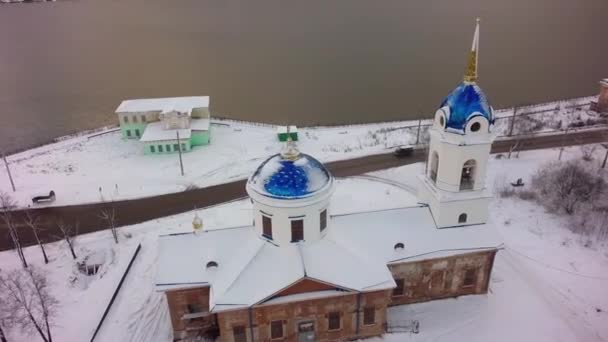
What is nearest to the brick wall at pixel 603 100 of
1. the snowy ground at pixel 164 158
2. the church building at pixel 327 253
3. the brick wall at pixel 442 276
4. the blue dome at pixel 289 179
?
the snowy ground at pixel 164 158

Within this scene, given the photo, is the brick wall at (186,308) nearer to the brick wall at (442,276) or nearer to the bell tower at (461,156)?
the brick wall at (442,276)

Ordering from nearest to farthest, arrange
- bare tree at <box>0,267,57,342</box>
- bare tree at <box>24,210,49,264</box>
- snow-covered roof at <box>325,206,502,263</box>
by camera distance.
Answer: bare tree at <box>0,267,57,342</box>, snow-covered roof at <box>325,206,502,263</box>, bare tree at <box>24,210,49,264</box>

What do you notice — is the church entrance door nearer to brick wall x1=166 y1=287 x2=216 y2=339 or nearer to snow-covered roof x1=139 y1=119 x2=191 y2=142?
brick wall x1=166 y1=287 x2=216 y2=339

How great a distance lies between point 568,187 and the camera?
1183 inches

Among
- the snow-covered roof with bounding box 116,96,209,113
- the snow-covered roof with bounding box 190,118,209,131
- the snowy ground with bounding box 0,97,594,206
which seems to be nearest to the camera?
the snowy ground with bounding box 0,97,594,206

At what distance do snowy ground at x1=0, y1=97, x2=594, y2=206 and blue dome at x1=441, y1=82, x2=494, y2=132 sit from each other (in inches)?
760

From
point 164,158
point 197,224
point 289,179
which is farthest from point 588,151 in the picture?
point 164,158

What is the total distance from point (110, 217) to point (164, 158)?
9587 millimetres

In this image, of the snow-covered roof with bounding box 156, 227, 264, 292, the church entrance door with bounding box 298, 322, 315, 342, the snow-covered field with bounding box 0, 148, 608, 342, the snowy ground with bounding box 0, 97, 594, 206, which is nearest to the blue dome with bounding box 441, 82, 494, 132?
the snow-covered field with bounding box 0, 148, 608, 342

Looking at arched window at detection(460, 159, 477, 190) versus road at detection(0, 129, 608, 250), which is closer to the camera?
arched window at detection(460, 159, 477, 190)

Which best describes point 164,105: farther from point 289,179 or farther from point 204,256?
point 289,179

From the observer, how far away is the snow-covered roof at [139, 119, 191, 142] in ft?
129

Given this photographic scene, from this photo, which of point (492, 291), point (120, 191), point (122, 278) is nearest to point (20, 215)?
point (120, 191)

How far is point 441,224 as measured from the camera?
21.4 metres
